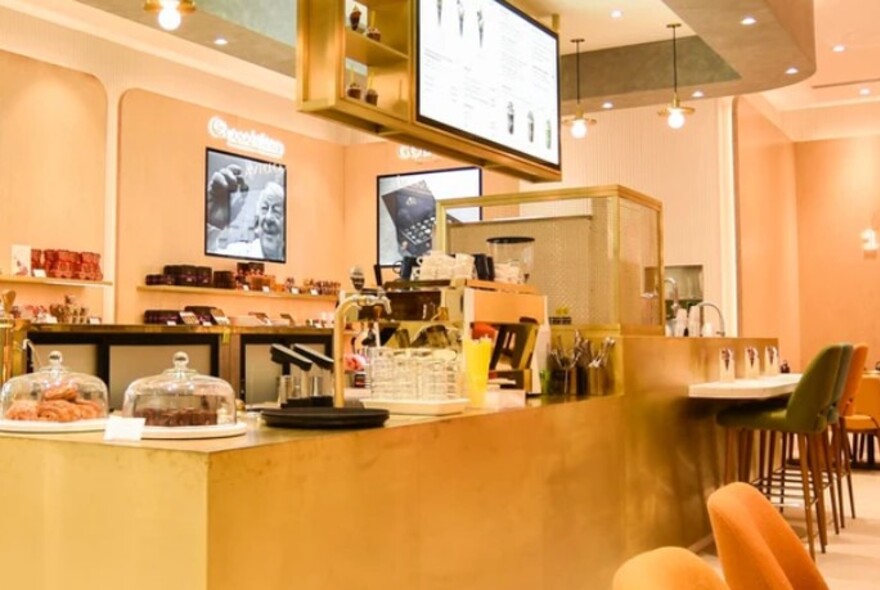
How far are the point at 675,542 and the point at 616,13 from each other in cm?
450

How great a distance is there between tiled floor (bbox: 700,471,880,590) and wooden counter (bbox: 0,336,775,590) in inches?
60.3

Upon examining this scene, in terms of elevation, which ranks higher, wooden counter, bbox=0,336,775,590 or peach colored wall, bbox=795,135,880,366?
peach colored wall, bbox=795,135,880,366

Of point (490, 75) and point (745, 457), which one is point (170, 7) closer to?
point (490, 75)

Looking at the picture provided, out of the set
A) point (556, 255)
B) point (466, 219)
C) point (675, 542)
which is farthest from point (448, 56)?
point (675, 542)

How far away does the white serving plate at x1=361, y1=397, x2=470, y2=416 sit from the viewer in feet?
9.84

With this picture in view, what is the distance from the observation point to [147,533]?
80.8 inches

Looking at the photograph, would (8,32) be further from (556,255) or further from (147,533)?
(147,533)

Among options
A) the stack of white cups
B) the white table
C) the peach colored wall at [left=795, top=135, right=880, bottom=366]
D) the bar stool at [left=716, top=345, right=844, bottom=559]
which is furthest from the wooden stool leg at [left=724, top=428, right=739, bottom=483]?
the peach colored wall at [left=795, top=135, right=880, bottom=366]

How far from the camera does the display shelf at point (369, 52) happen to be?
12.7 ft

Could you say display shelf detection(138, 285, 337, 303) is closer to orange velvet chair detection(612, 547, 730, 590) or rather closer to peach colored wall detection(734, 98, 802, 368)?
peach colored wall detection(734, 98, 802, 368)

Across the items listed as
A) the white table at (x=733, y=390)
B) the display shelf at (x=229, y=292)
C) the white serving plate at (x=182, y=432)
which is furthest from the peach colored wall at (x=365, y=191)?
the white serving plate at (x=182, y=432)

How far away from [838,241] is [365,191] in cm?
629

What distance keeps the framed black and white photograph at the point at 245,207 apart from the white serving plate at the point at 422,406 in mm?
5967

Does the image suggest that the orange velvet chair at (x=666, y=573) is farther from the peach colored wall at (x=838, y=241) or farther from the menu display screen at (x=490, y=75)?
the peach colored wall at (x=838, y=241)
